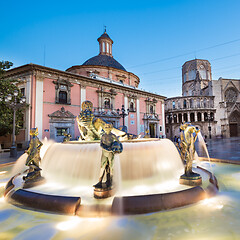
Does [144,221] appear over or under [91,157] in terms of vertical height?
under

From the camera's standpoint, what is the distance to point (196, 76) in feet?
164

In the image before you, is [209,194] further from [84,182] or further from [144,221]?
[84,182]

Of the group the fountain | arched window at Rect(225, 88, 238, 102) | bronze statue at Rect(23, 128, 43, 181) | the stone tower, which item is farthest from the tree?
the stone tower

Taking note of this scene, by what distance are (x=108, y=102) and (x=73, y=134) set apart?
24.2 ft

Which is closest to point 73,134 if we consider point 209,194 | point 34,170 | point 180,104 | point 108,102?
point 108,102

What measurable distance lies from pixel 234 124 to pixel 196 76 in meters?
19.6

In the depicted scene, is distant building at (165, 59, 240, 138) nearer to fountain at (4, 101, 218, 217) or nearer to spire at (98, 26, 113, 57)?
spire at (98, 26, 113, 57)

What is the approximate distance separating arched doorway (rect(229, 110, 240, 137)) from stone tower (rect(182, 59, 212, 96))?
12.0m

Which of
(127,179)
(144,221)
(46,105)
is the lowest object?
(144,221)

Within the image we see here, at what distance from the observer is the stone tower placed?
1932 inches

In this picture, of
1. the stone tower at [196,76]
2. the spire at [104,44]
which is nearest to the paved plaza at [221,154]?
the spire at [104,44]

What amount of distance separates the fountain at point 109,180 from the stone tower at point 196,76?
51752 millimetres

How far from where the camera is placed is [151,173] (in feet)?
12.5

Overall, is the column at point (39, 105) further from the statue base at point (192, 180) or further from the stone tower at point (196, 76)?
the stone tower at point (196, 76)
